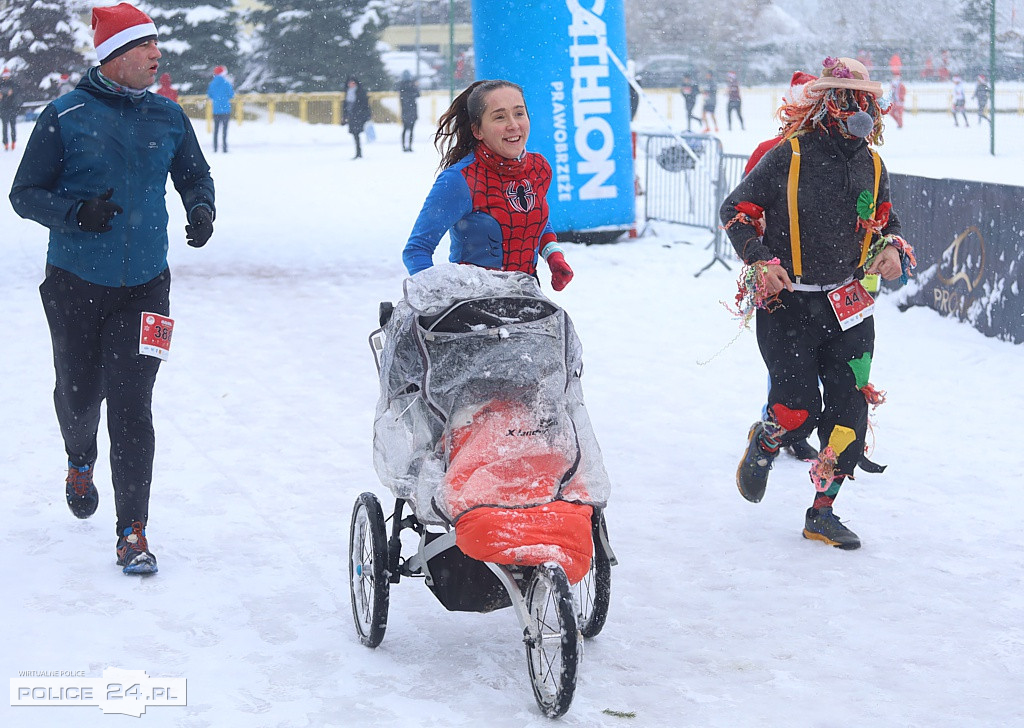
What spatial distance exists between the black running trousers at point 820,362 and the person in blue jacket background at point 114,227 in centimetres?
245

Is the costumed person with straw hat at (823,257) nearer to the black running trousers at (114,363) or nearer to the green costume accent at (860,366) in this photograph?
the green costume accent at (860,366)

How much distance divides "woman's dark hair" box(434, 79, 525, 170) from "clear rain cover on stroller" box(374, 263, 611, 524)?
0.76 meters

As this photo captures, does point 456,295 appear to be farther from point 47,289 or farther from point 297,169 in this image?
point 297,169

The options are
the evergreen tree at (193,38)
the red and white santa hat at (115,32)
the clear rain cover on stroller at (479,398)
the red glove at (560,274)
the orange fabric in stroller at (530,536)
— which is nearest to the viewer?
the orange fabric in stroller at (530,536)

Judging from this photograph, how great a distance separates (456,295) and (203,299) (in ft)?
26.1

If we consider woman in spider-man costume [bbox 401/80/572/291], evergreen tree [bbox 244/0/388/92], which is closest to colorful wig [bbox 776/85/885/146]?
woman in spider-man costume [bbox 401/80/572/291]

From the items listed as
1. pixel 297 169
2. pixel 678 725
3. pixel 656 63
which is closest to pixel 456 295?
pixel 678 725

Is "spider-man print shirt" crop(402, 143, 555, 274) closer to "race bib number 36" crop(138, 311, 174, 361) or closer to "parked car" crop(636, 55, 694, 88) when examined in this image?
"race bib number 36" crop(138, 311, 174, 361)

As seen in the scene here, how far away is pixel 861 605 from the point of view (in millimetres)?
4781

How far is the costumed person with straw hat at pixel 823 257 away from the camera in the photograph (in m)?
5.34

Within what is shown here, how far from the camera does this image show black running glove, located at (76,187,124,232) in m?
4.74

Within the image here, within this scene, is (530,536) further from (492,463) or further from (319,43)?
(319,43)

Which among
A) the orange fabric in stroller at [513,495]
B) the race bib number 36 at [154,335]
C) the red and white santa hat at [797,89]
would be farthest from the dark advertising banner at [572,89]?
the orange fabric in stroller at [513,495]

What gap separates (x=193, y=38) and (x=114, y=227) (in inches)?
1567
